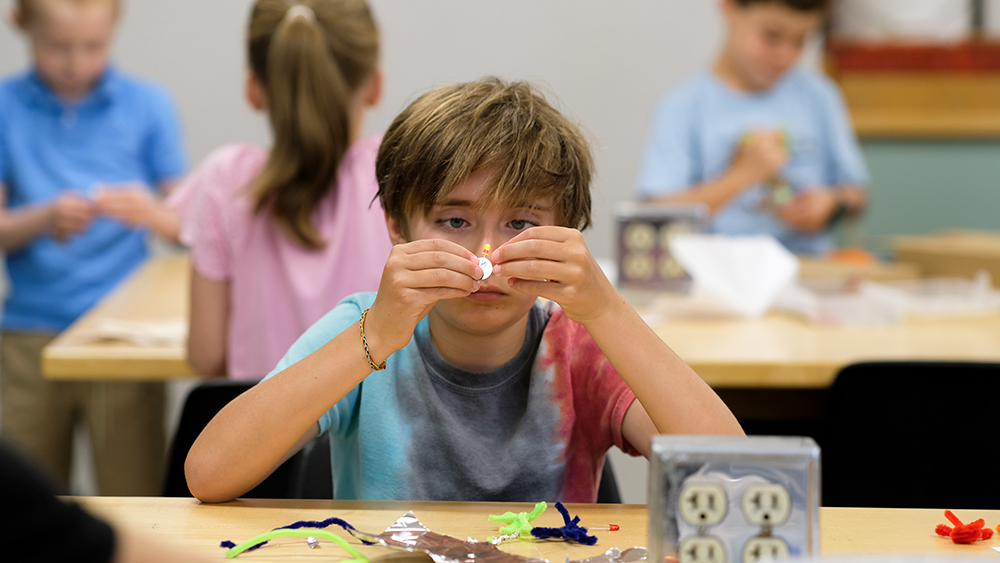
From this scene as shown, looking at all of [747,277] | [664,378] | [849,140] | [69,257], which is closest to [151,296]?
[69,257]

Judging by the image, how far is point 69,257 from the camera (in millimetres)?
2660

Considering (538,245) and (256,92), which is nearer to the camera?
(538,245)

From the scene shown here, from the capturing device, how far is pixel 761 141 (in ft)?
8.89

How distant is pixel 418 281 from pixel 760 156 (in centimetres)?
199

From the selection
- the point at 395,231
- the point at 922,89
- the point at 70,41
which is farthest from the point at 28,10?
the point at 922,89

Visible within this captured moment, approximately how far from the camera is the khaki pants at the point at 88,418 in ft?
8.22

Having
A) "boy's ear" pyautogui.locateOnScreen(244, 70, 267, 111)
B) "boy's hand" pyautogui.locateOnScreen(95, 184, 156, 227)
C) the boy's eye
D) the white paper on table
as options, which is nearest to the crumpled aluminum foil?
the boy's eye

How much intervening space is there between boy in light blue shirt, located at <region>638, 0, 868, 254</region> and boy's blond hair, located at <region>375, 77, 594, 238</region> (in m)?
1.73

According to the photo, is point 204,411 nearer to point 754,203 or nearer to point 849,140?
point 754,203

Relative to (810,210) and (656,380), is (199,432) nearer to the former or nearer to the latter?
(656,380)

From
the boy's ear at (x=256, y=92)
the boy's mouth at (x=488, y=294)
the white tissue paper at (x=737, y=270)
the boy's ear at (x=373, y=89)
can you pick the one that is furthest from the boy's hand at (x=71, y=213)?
the boy's mouth at (x=488, y=294)

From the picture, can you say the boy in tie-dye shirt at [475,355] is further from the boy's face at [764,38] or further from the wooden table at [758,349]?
the boy's face at [764,38]

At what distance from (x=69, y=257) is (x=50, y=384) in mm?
362

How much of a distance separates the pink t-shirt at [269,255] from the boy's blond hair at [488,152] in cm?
55
